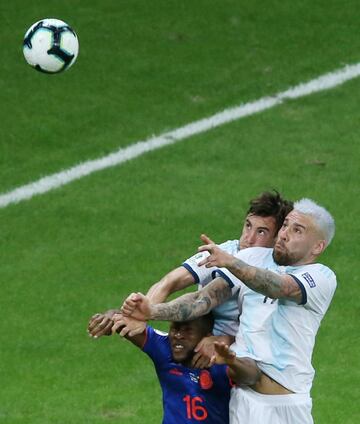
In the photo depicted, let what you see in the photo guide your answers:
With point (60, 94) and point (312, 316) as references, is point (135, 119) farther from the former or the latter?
point (312, 316)

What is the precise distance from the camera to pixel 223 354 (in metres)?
7.88

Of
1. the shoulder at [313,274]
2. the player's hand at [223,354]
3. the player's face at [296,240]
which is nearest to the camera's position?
the player's hand at [223,354]

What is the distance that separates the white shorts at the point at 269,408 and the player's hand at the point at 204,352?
252 mm

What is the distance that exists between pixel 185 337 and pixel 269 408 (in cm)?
65

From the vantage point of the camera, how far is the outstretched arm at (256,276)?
7746mm

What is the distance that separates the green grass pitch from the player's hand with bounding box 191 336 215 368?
9.52 feet

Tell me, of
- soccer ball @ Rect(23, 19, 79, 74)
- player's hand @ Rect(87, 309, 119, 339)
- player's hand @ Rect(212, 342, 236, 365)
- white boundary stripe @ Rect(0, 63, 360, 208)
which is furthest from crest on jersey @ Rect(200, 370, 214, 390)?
white boundary stripe @ Rect(0, 63, 360, 208)

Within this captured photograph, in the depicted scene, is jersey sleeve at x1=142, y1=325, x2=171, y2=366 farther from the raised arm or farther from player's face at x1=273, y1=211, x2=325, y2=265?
player's face at x1=273, y1=211, x2=325, y2=265

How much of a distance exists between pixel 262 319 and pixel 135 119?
9.12 metres

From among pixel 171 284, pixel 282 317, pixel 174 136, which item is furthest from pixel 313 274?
pixel 174 136

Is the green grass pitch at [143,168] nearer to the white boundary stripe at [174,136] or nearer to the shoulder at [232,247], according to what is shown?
the white boundary stripe at [174,136]

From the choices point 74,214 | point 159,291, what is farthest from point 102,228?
point 159,291

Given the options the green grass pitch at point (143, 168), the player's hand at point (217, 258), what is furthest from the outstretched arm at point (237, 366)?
the green grass pitch at point (143, 168)

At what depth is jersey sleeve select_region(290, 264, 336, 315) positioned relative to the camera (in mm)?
8086
